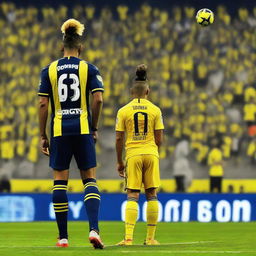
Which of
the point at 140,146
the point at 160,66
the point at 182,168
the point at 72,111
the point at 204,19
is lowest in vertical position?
the point at 140,146

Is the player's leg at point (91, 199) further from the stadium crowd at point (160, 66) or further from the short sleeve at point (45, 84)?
the stadium crowd at point (160, 66)

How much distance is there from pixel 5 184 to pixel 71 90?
1280cm

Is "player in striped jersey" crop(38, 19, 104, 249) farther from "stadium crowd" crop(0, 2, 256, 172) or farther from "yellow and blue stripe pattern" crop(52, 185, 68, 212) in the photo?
"stadium crowd" crop(0, 2, 256, 172)

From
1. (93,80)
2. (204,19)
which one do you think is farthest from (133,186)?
(204,19)

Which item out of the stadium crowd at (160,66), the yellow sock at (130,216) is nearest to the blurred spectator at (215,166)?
the stadium crowd at (160,66)

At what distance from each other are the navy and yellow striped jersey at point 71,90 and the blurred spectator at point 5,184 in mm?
12403

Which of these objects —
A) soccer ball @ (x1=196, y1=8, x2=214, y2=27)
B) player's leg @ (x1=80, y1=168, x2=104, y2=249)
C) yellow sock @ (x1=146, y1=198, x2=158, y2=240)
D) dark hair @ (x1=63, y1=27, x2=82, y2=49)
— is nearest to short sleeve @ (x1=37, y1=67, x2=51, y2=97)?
dark hair @ (x1=63, y1=27, x2=82, y2=49)

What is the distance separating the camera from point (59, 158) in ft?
19.9

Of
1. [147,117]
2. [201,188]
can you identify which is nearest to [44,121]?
[147,117]

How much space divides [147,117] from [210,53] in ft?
44.4

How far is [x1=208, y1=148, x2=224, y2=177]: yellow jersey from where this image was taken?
60.6 ft

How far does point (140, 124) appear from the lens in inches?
269

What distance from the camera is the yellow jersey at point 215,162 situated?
1847 centimetres

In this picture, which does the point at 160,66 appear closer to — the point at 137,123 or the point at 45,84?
the point at 137,123
